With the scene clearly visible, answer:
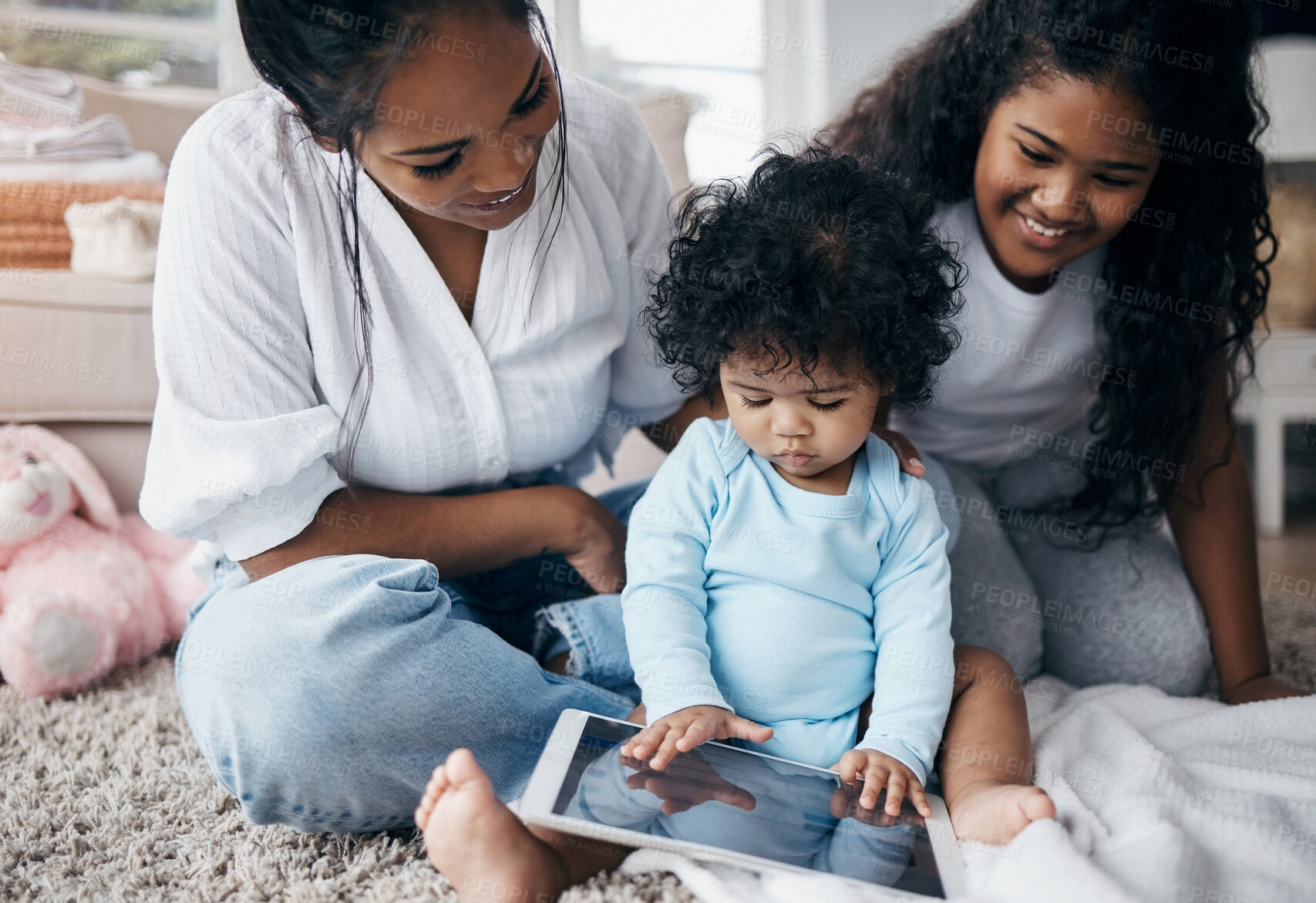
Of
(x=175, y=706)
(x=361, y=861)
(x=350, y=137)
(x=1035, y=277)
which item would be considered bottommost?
(x=175, y=706)

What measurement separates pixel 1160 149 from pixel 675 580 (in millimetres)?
637

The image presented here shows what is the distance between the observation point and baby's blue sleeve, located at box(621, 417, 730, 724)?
0.80 meters

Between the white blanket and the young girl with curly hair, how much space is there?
16cm

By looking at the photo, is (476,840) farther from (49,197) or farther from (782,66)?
(782,66)

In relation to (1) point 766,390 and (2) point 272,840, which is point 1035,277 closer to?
(1) point 766,390

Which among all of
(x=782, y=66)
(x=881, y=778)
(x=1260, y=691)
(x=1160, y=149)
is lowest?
(x=1260, y=691)

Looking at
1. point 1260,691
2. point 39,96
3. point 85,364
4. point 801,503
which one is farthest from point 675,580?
point 39,96

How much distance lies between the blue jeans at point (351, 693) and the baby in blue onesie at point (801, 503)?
12 cm

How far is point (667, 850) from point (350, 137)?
60 cm

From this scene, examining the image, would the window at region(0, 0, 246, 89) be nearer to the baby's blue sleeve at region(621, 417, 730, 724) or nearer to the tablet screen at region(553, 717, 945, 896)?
the baby's blue sleeve at region(621, 417, 730, 724)

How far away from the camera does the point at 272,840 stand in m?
0.82

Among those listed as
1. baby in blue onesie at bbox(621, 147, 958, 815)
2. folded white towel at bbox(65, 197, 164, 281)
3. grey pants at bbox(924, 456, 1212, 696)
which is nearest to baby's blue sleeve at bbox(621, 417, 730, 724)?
baby in blue onesie at bbox(621, 147, 958, 815)

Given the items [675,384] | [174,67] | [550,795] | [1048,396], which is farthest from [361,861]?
[174,67]

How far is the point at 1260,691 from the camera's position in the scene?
108cm
